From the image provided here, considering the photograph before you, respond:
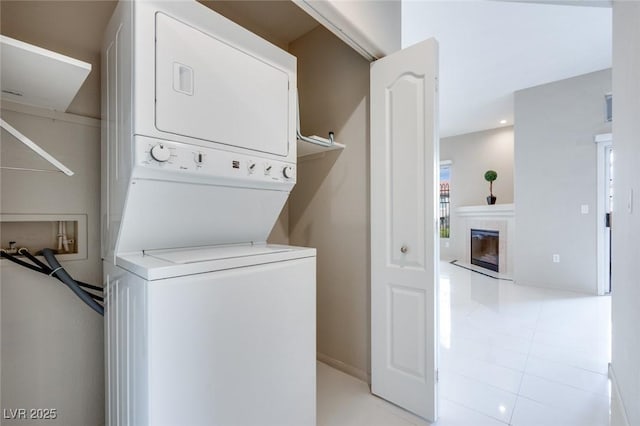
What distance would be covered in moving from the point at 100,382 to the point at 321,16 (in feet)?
6.74

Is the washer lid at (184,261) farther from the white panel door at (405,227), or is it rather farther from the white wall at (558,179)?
the white wall at (558,179)

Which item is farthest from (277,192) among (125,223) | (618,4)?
(618,4)

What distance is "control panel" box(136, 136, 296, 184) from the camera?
3.21ft

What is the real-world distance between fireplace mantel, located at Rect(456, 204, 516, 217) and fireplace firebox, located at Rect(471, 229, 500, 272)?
13.7 inches

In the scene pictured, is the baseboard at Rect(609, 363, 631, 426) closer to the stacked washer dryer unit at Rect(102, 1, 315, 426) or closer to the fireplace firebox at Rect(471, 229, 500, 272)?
the stacked washer dryer unit at Rect(102, 1, 315, 426)

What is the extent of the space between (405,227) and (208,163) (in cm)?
113

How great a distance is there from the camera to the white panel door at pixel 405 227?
1.59 meters

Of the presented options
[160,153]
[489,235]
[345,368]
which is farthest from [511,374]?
[489,235]

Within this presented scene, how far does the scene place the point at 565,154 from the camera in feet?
13.1

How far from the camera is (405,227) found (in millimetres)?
1706

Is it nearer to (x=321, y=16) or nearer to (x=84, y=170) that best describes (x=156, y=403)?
(x=84, y=170)

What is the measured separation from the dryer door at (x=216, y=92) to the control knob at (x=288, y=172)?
7cm

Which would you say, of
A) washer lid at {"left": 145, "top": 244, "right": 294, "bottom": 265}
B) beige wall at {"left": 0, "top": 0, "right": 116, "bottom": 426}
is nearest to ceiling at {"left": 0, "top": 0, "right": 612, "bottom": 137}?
beige wall at {"left": 0, "top": 0, "right": 116, "bottom": 426}

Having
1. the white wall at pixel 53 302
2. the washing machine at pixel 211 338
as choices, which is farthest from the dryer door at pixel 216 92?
the white wall at pixel 53 302
